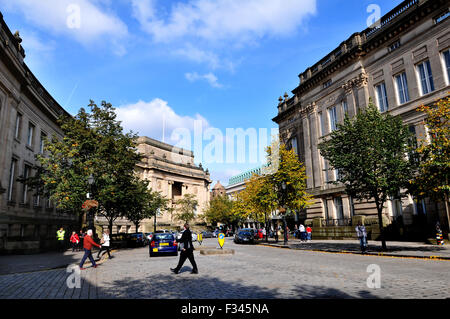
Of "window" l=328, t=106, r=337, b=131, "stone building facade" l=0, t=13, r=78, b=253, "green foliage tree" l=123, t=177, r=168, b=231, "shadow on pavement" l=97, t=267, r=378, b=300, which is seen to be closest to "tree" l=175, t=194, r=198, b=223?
"green foliage tree" l=123, t=177, r=168, b=231

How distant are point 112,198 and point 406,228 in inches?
923

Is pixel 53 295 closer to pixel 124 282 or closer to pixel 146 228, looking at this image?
pixel 124 282

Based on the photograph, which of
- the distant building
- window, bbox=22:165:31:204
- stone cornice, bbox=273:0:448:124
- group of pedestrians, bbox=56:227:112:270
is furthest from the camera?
the distant building

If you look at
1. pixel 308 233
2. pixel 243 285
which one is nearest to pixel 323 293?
pixel 243 285

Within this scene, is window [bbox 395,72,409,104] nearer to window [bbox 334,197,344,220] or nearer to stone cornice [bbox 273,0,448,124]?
stone cornice [bbox 273,0,448,124]

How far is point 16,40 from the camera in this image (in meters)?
25.5

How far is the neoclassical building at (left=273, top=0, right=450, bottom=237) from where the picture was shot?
24781mm

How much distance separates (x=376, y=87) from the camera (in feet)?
99.6

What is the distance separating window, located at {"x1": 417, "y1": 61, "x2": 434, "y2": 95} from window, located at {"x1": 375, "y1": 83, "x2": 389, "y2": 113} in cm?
347

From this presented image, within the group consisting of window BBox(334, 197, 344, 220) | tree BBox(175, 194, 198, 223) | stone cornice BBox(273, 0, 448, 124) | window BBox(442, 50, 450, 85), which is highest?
stone cornice BBox(273, 0, 448, 124)

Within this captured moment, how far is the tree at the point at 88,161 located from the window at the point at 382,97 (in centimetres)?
2299

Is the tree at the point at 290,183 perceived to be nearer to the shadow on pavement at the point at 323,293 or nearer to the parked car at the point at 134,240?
the parked car at the point at 134,240
